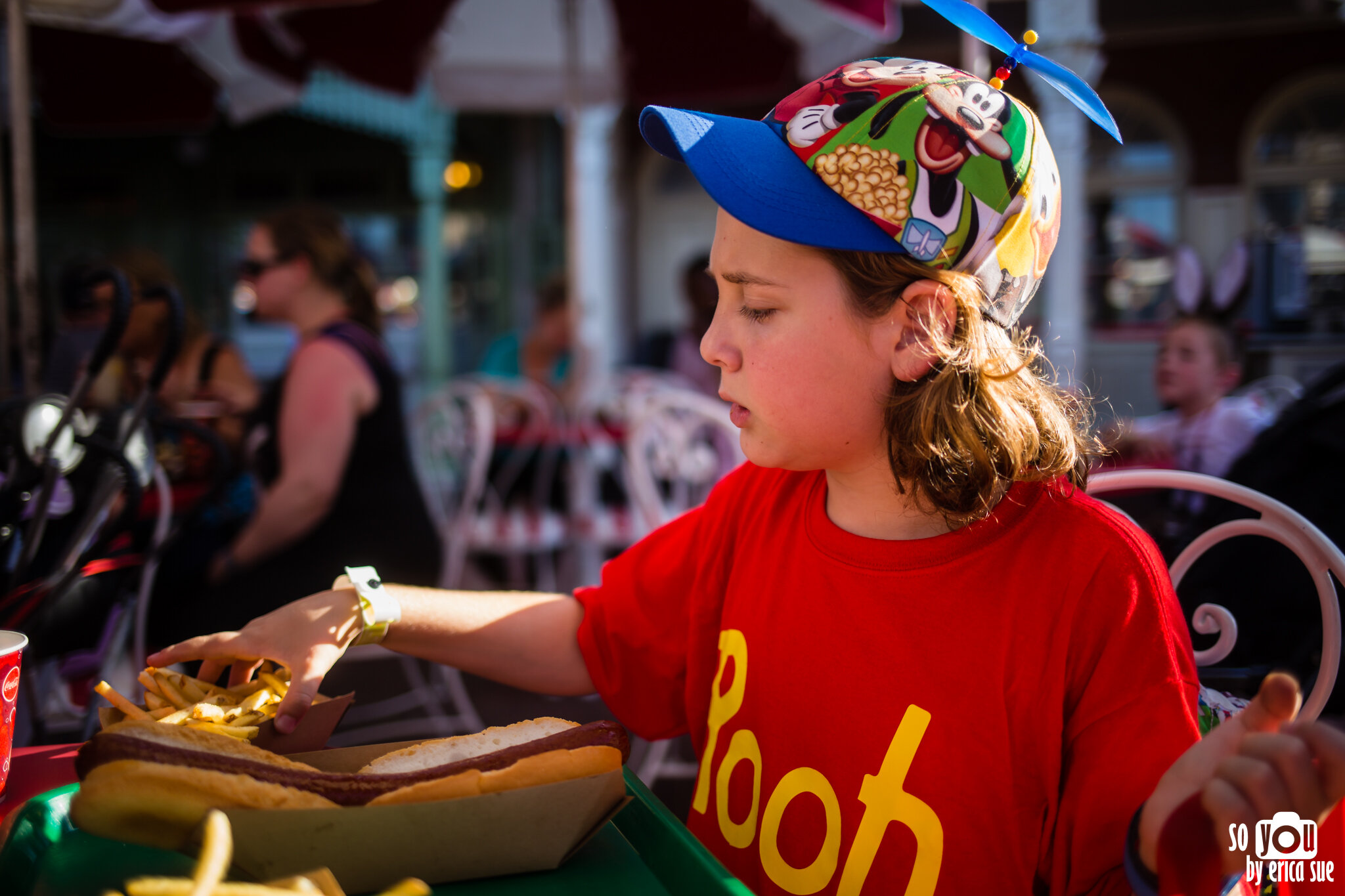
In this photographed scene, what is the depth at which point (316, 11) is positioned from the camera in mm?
3877

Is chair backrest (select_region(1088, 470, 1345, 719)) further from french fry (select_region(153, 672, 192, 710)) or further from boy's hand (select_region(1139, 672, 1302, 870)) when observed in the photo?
french fry (select_region(153, 672, 192, 710))

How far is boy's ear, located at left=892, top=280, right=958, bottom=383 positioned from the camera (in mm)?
823

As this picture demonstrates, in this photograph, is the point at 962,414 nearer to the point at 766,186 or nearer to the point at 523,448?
the point at 766,186

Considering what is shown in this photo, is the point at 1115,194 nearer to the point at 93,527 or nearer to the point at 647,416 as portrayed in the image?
the point at 647,416

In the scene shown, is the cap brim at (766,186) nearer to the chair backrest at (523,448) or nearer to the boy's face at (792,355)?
the boy's face at (792,355)

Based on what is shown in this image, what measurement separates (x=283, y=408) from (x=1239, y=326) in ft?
9.94

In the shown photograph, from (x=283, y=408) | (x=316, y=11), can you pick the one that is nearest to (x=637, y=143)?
(x=316, y=11)

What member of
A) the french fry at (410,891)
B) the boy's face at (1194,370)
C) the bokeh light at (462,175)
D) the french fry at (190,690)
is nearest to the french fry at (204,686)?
the french fry at (190,690)

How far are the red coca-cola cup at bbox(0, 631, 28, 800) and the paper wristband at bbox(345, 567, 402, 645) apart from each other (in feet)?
0.89

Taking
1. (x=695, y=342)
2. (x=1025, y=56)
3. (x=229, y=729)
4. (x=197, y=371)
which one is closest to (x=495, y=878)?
(x=229, y=729)

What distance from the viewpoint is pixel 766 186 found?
833mm

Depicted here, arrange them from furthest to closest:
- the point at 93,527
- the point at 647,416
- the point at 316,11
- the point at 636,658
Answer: the point at 316,11
the point at 647,416
the point at 93,527
the point at 636,658

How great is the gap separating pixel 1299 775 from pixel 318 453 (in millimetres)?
2117

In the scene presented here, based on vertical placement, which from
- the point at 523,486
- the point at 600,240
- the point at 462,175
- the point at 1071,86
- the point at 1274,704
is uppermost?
the point at 462,175
